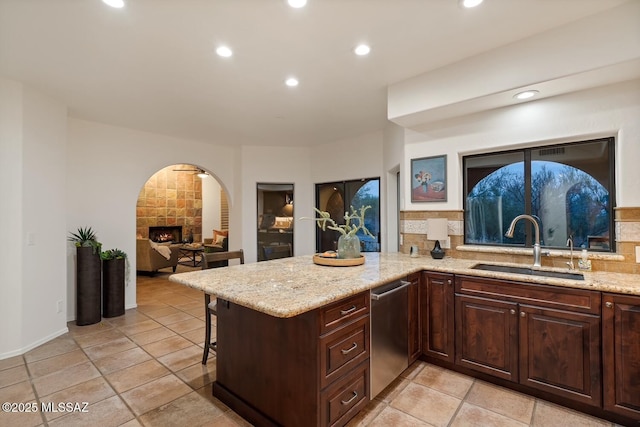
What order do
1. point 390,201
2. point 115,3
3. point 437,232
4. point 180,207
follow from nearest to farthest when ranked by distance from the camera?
point 115,3
point 437,232
point 390,201
point 180,207

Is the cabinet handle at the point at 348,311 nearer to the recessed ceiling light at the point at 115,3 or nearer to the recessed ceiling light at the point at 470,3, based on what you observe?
the recessed ceiling light at the point at 470,3

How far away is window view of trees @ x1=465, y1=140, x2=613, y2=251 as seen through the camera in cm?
268

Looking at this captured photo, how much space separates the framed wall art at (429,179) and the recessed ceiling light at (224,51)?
225 cm

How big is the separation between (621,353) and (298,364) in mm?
2107

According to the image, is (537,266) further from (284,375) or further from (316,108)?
(316,108)

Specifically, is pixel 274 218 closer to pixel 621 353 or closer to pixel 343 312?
pixel 343 312

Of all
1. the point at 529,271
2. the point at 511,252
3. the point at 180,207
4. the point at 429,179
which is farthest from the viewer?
the point at 180,207

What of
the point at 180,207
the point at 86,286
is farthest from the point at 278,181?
the point at 180,207

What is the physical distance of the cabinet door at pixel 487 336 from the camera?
92.4 inches

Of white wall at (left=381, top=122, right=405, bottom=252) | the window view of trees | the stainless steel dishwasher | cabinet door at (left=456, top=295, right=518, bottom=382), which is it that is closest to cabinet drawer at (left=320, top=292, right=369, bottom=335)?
the stainless steel dishwasher

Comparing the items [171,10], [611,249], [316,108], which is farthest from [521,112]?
[171,10]

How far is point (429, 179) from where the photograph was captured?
344 centimetres

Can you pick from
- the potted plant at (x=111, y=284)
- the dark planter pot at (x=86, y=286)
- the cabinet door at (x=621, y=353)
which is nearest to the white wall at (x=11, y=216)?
the dark planter pot at (x=86, y=286)

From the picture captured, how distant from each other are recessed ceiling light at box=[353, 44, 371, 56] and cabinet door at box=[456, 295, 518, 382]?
2.24m
